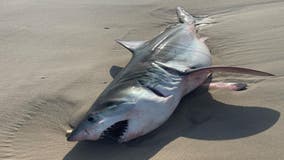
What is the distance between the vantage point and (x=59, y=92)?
4520 millimetres

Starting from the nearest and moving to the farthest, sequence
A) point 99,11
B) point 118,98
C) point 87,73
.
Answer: point 118,98 < point 87,73 < point 99,11

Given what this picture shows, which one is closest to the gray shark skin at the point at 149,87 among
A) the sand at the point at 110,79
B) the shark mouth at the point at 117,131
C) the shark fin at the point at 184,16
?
the shark mouth at the point at 117,131

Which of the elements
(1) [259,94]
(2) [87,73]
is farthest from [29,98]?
(1) [259,94]

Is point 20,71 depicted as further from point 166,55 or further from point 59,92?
→ point 166,55

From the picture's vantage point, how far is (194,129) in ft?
12.1

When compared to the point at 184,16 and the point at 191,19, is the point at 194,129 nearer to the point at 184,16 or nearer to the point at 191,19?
the point at 191,19

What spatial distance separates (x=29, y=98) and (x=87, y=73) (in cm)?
67

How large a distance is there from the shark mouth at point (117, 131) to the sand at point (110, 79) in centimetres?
9

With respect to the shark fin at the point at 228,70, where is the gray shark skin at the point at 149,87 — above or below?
below

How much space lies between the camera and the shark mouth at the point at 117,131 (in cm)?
347

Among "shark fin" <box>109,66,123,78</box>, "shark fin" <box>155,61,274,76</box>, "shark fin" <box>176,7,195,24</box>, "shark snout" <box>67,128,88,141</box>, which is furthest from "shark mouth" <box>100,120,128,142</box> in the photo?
"shark fin" <box>176,7,195,24</box>

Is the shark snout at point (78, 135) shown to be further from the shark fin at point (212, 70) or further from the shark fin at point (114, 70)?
the shark fin at point (114, 70)

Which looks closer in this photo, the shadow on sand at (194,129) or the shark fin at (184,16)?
the shadow on sand at (194,129)

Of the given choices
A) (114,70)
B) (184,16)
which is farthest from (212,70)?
(184,16)
